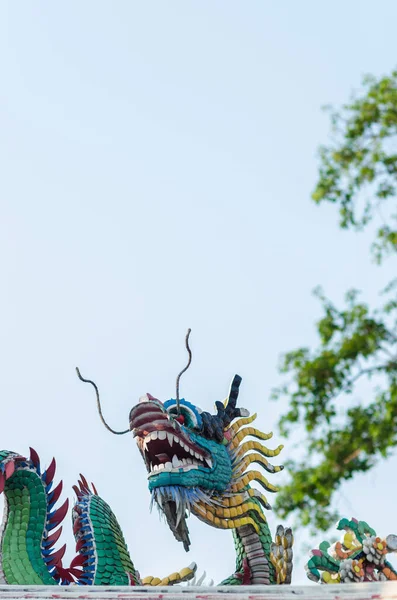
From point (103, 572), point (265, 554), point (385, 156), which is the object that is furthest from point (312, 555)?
point (385, 156)

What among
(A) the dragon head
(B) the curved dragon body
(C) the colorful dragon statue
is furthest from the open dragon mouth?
(C) the colorful dragon statue

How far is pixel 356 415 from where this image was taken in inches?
462

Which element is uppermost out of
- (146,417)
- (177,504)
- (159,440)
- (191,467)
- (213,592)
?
(146,417)

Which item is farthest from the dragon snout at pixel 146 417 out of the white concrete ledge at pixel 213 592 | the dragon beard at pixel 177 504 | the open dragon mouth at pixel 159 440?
the white concrete ledge at pixel 213 592

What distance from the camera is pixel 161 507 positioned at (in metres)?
10.4

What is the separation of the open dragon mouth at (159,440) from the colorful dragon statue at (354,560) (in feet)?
3.67

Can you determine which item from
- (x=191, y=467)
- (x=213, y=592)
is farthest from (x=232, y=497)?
(x=213, y=592)

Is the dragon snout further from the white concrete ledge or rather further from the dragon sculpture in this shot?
the white concrete ledge

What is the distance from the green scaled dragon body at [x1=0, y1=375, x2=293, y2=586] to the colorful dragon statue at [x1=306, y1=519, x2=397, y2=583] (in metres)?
0.62

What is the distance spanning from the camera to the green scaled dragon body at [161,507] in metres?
10.5

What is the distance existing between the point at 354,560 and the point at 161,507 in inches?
53.0

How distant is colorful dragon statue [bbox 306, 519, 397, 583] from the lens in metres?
9.89

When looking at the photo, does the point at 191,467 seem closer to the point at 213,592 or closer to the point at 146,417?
the point at 146,417

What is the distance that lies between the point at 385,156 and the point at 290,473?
2795 millimetres
